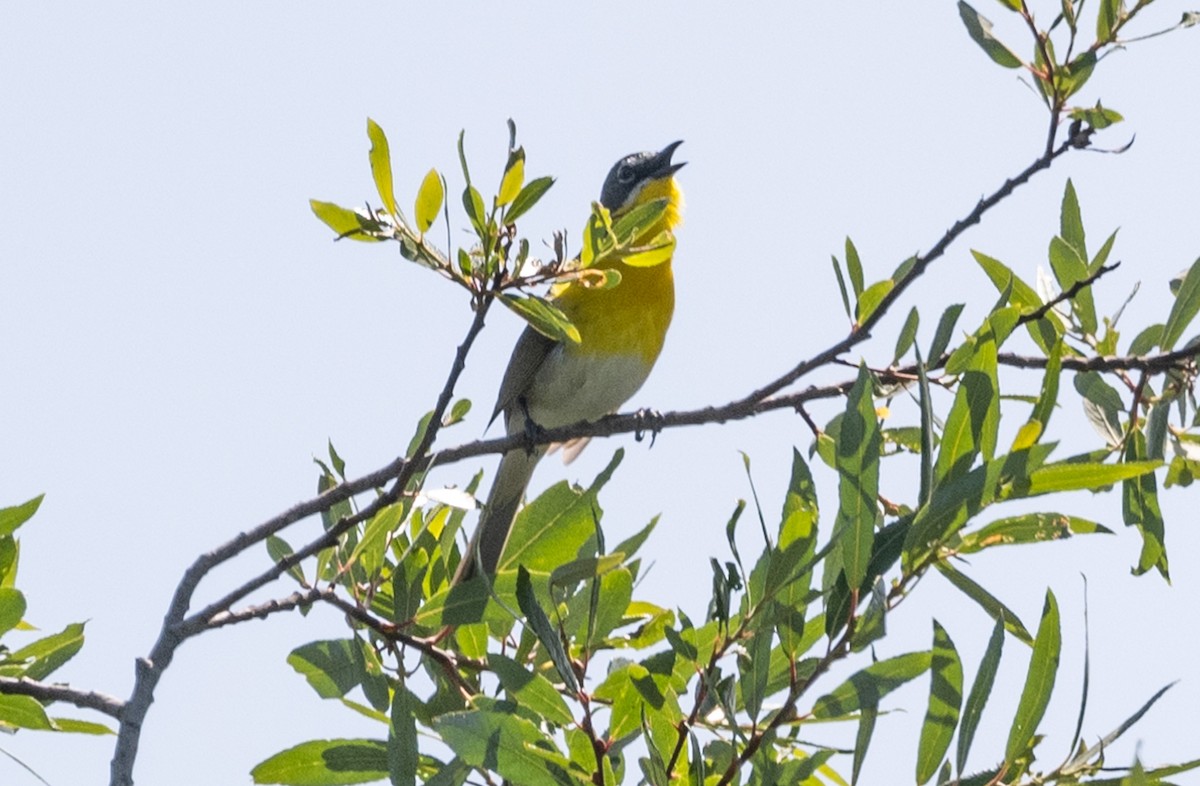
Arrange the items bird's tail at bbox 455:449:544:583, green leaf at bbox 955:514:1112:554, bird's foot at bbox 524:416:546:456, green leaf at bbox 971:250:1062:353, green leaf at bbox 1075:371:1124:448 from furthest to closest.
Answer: bird's tail at bbox 455:449:544:583 → bird's foot at bbox 524:416:546:456 → green leaf at bbox 971:250:1062:353 → green leaf at bbox 1075:371:1124:448 → green leaf at bbox 955:514:1112:554

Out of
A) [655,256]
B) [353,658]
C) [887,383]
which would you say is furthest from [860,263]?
[353,658]

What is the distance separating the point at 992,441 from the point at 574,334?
936 mm

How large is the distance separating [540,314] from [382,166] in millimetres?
420

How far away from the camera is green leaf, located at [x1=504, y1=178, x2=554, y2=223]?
2.77 m

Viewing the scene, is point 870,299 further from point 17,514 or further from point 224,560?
point 17,514

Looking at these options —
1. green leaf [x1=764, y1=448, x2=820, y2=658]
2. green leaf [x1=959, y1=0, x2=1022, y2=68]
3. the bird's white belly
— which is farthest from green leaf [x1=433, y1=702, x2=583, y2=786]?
the bird's white belly

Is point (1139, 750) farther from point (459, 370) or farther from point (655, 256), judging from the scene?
point (655, 256)

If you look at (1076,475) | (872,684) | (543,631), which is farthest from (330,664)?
Answer: (1076,475)

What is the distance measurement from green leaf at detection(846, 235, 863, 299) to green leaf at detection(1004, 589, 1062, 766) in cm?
111

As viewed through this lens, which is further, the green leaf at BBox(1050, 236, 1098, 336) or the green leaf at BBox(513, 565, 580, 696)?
the green leaf at BBox(1050, 236, 1098, 336)

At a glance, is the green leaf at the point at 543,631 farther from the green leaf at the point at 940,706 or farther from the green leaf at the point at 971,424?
the green leaf at the point at 971,424

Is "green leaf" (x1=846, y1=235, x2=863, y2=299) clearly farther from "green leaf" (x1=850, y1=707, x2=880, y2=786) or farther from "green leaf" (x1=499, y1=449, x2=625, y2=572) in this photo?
"green leaf" (x1=850, y1=707, x2=880, y2=786)

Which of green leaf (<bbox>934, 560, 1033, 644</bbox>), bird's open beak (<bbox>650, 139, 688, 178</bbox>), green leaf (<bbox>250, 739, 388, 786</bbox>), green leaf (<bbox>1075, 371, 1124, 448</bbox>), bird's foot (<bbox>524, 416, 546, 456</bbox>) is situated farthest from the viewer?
bird's open beak (<bbox>650, 139, 688, 178</bbox>)

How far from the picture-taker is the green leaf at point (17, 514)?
286 cm
